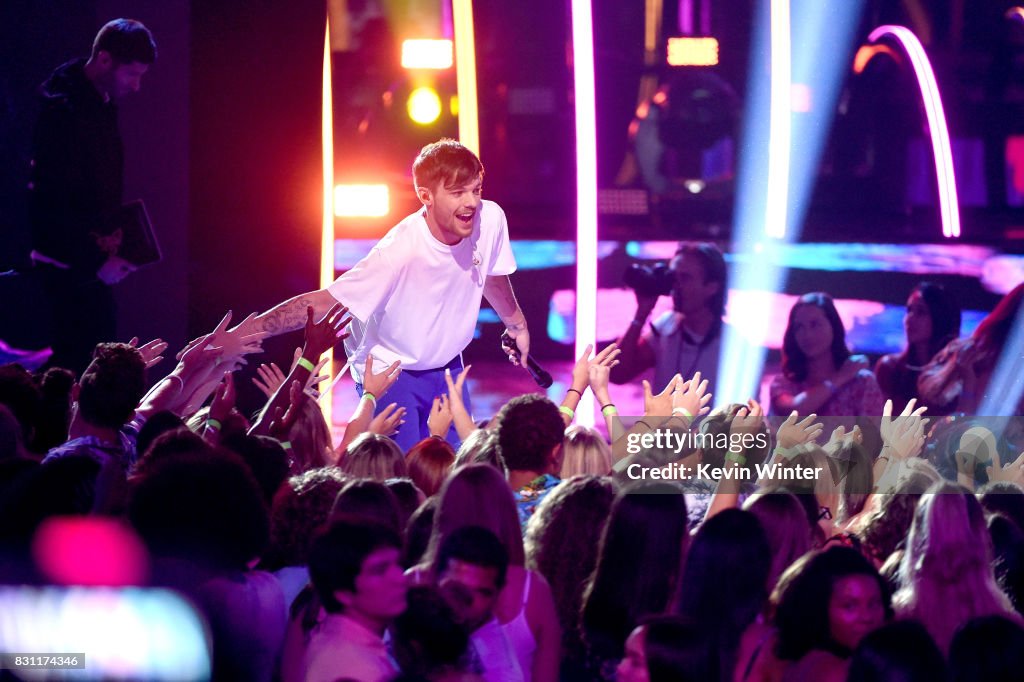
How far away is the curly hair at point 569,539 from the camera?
2.66 m

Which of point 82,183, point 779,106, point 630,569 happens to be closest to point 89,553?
point 630,569

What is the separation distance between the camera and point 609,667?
8.07 ft

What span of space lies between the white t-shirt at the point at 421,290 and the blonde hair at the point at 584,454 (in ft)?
4.05

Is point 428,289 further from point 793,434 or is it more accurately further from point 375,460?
point 793,434

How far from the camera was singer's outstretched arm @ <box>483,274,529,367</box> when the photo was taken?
15.6 feet

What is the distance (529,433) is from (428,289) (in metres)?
1.71

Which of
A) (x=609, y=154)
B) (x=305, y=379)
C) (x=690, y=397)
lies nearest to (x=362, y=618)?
(x=305, y=379)

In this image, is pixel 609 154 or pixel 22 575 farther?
pixel 609 154

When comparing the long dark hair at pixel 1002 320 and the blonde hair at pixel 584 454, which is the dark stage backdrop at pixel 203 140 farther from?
the long dark hair at pixel 1002 320

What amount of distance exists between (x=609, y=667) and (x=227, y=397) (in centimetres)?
182

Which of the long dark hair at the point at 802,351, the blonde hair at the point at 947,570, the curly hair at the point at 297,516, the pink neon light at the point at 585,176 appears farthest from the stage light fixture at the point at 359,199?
the blonde hair at the point at 947,570

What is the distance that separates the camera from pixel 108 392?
3246 mm

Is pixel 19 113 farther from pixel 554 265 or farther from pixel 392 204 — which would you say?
pixel 554 265

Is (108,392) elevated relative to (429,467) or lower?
elevated
